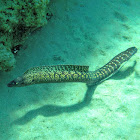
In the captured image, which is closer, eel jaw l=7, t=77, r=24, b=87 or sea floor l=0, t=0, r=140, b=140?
eel jaw l=7, t=77, r=24, b=87

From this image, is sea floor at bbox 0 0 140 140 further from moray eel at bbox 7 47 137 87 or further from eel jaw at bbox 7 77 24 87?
eel jaw at bbox 7 77 24 87

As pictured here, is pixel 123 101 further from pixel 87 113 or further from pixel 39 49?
pixel 39 49

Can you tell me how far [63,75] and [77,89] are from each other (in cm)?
80

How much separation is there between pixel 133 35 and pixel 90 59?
1971mm

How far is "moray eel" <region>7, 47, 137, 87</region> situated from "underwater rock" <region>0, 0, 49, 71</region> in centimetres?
57

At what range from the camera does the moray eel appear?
3.07 meters

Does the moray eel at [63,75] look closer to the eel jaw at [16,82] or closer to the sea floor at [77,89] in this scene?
the eel jaw at [16,82]

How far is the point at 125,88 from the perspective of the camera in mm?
3674

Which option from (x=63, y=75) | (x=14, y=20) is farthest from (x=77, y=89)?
(x=14, y=20)

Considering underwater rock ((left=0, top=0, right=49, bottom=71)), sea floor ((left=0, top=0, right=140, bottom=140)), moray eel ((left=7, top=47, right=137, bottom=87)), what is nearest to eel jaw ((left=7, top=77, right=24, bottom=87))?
moray eel ((left=7, top=47, right=137, bottom=87))

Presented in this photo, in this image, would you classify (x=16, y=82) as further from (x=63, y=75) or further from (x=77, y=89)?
(x=77, y=89)

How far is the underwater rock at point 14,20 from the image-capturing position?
2.94m

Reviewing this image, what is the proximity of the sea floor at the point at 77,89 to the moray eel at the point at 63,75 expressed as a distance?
0.27 metres

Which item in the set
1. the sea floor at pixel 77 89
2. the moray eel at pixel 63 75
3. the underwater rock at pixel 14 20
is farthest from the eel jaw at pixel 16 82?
the sea floor at pixel 77 89
